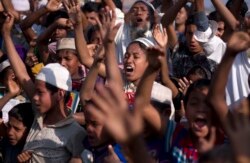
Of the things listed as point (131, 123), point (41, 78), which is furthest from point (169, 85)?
point (131, 123)

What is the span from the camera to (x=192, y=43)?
7.85m

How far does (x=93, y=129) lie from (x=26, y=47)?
3684 mm

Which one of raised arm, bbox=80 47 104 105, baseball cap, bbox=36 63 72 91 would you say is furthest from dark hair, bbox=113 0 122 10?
raised arm, bbox=80 47 104 105

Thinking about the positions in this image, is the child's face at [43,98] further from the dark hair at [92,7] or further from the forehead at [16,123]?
→ the dark hair at [92,7]

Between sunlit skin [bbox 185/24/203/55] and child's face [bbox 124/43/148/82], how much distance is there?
124 centimetres

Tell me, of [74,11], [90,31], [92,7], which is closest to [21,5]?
[92,7]

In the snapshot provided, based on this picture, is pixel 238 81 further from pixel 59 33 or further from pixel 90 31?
pixel 59 33

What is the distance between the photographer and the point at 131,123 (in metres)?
3.23

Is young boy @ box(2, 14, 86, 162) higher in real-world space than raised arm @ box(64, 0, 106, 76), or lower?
lower

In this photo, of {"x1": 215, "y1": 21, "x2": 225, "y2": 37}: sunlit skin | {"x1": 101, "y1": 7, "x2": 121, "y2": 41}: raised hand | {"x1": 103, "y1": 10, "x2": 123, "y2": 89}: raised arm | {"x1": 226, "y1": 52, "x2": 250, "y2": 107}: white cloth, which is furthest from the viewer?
{"x1": 215, "y1": 21, "x2": 225, "y2": 37}: sunlit skin

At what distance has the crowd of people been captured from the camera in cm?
366

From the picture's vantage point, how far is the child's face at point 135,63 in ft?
21.6

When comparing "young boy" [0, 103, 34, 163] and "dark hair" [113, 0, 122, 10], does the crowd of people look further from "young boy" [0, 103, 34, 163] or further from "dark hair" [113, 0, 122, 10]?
"dark hair" [113, 0, 122, 10]

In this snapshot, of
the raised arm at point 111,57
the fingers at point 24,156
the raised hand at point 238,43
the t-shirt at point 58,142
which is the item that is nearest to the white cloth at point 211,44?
the t-shirt at point 58,142
